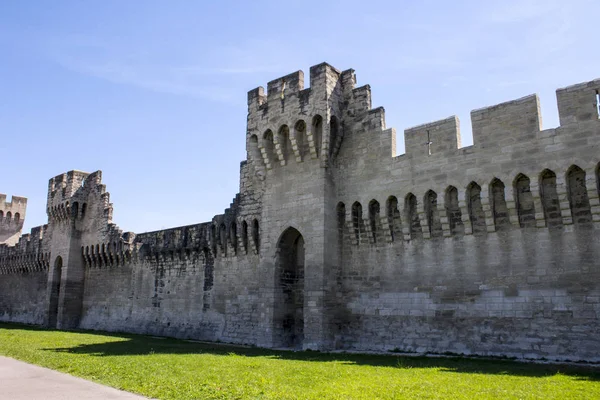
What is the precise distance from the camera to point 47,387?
338 inches

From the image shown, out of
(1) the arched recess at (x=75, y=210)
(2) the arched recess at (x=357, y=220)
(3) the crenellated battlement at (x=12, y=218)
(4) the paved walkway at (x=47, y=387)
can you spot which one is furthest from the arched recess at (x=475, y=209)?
(3) the crenellated battlement at (x=12, y=218)

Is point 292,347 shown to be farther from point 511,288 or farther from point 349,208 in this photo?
point 511,288

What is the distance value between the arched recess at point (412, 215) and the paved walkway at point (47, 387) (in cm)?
954

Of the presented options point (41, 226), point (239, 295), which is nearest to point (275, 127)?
point (239, 295)

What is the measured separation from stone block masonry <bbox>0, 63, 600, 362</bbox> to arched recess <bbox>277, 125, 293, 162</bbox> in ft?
0.16

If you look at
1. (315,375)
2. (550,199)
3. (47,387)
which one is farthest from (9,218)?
(550,199)

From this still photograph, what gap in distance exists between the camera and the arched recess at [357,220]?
1633cm

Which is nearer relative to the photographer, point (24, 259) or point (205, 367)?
point (205, 367)

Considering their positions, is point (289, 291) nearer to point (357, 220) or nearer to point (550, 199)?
point (357, 220)

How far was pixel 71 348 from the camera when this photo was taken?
15.0 m

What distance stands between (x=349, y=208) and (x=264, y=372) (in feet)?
24.3

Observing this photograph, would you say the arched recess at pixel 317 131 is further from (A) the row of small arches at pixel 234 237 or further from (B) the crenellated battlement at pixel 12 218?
(B) the crenellated battlement at pixel 12 218

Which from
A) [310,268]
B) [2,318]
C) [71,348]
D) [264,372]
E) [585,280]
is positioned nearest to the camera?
[264,372]

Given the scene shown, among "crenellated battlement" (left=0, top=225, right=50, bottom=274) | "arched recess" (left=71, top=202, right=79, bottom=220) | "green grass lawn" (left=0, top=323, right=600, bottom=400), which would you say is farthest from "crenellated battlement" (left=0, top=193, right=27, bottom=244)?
"green grass lawn" (left=0, top=323, right=600, bottom=400)
